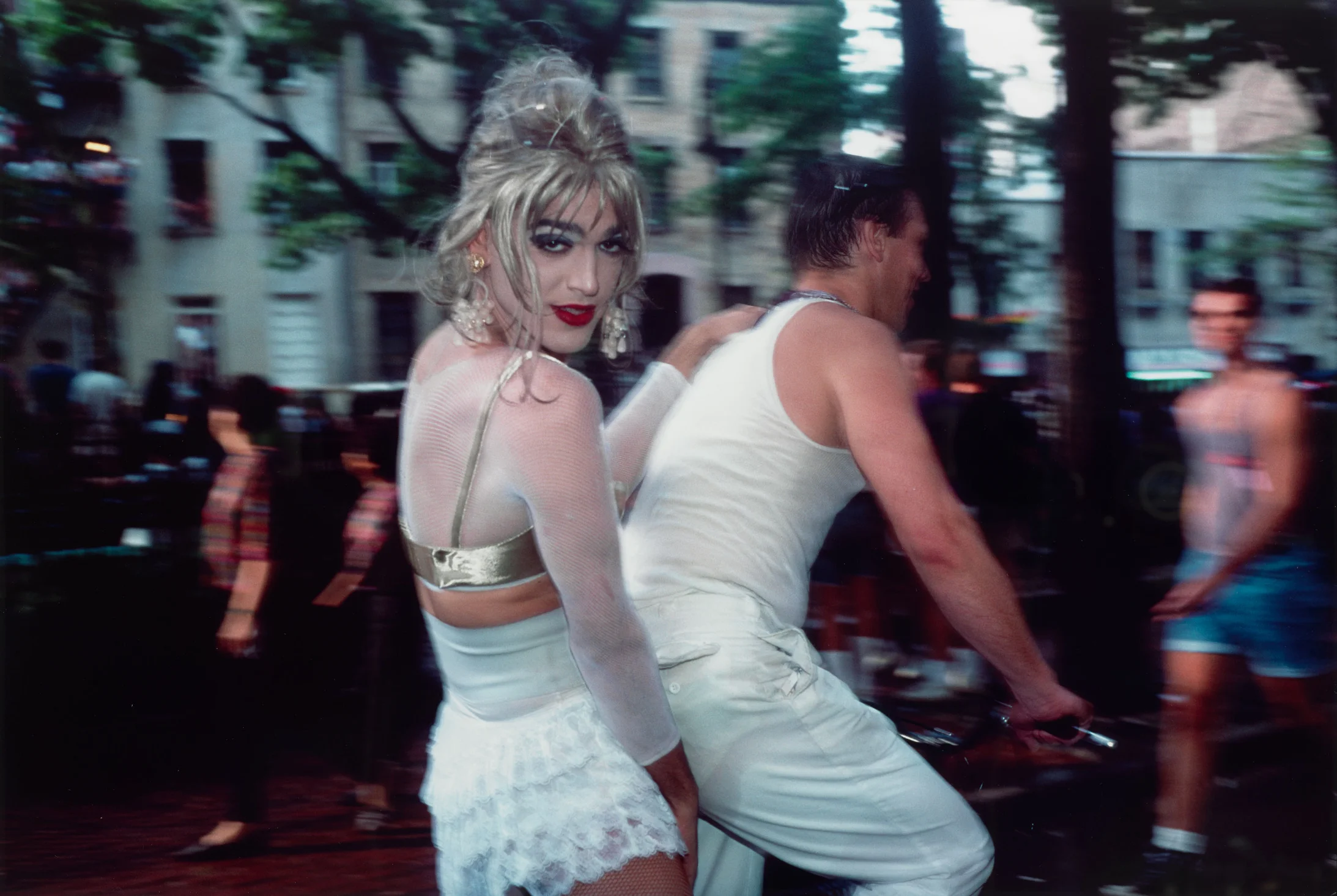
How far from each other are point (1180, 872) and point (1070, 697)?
7.61 ft

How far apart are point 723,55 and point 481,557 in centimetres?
708

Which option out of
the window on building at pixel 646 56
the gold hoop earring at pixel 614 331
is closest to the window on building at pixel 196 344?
the window on building at pixel 646 56

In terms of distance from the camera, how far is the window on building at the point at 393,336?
7.09 m

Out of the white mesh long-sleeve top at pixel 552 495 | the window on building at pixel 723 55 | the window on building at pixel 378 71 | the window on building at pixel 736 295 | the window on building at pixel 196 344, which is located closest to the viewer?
the white mesh long-sleeve top at pixel 552 495

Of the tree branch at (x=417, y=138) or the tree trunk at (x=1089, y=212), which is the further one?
the tree branch at (x=417, y=138)

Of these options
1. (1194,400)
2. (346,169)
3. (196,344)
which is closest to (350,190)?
(346,169)

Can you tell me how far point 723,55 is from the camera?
8.09 meters

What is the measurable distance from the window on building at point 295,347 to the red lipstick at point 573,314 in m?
6.11

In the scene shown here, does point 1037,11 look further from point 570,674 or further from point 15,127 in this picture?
point 570,674

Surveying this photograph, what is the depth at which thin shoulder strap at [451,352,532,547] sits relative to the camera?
152cm

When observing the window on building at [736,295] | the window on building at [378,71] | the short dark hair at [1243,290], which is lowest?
the short dark hair at [1243,290]

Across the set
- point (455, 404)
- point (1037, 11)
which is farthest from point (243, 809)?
point (1037, 11)

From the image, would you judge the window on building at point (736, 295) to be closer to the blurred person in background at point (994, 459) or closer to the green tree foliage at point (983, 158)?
the green tree foliage at point (983, 158)

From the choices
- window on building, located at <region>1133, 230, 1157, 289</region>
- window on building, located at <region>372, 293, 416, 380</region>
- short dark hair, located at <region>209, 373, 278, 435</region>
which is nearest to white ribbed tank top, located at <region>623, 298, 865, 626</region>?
short dark hair, located at <region>209, 373, 278, 435</region>
